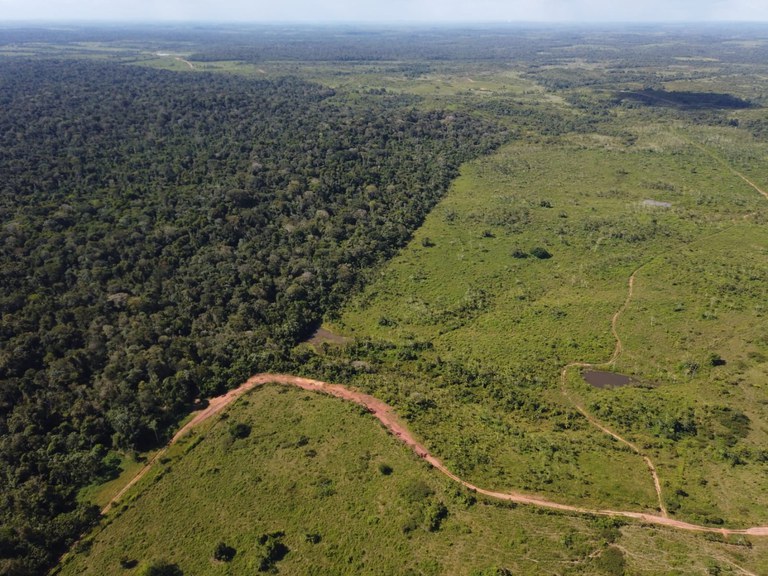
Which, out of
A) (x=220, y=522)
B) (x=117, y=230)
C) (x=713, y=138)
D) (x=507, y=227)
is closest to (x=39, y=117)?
(x=117, y=230)

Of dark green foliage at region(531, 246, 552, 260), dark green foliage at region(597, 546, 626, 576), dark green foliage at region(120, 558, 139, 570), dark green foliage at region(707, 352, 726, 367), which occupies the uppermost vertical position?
dark green foliage at region(531, 246, 552, 260)

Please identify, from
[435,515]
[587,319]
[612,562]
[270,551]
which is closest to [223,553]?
[270,551]

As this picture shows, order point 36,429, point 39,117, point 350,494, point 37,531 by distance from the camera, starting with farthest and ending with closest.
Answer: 1. point 39,117
2. point 36,429
3. point 350,494
4. point 37,531

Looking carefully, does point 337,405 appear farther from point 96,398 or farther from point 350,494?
point 96,398

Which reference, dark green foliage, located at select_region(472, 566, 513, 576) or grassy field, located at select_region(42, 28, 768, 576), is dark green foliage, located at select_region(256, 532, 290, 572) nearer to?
grassy field, located at select_region(42, 28, 768, 576)

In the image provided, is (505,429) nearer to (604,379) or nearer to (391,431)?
(391,431)

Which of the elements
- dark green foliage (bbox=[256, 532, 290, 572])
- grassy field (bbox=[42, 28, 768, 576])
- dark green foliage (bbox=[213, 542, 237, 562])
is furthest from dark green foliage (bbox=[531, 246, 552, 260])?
dark green foliage (bbox=[213, 542, 237, 562])

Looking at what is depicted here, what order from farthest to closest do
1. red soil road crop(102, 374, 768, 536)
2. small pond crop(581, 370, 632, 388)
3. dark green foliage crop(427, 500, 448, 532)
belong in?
small pond crop(581, 370, 632, 388), dark green foliage crop(427, 500, 448, 532), red soil road crop(102, 374, 768, 536)
